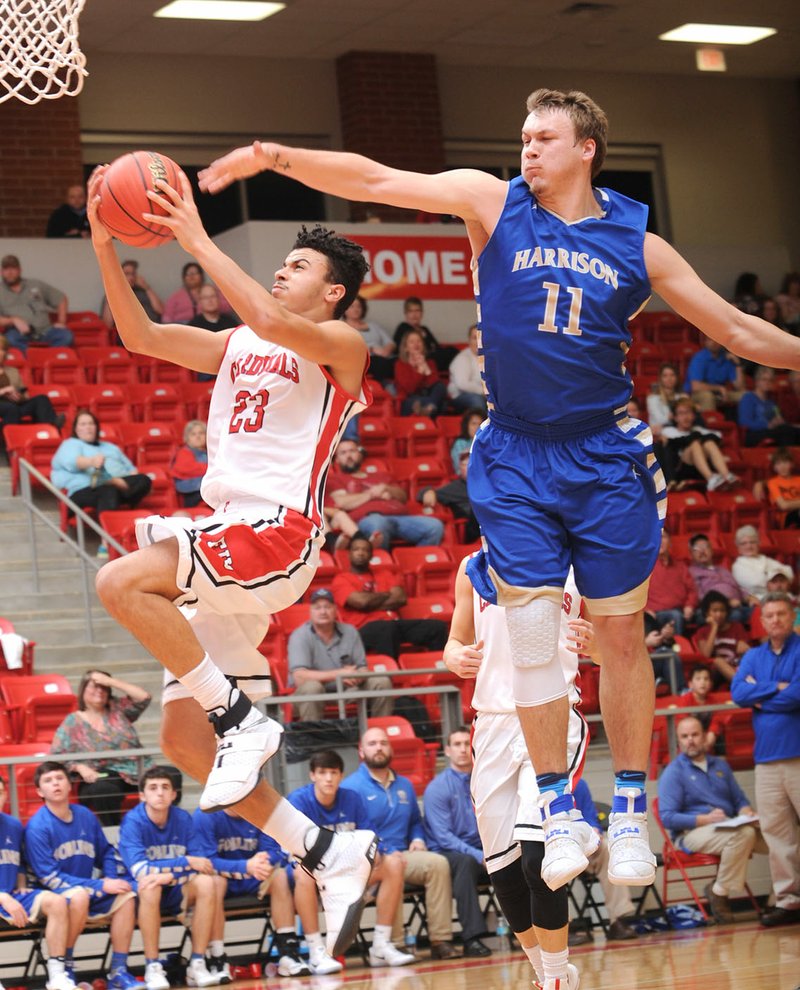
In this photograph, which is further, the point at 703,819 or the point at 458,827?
the point at 703,819

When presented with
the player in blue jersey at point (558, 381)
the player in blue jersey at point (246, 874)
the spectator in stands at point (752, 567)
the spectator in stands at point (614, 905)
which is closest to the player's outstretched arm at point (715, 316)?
the player in blue jersey at point (558, 381)

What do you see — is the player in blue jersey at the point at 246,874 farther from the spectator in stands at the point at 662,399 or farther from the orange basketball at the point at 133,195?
the spectator in stands at the point at 662,399

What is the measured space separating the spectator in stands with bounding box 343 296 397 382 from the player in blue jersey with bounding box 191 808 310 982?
668 centimetres

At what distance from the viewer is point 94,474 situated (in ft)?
42.1

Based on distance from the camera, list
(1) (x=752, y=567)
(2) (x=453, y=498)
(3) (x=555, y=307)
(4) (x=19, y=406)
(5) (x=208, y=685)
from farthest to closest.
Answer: (1) (x=752, y=567) → (2) (x=453, y=498) → (4) (x=19, y=406) → (5) (x=208, y=685) → (3) (x=555, y=307)

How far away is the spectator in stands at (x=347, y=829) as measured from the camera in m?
9.52

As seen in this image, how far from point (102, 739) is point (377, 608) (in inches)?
112

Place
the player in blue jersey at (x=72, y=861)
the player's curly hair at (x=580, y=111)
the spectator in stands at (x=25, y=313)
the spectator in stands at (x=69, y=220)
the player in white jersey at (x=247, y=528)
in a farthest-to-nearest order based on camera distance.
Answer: the spectator in stands at (x=69, y=220), the spectator in stands at (x=25, y=313), the player in blue jersey at (x=72, y=861), the player in white jersey at (x=247, y=528), the player's curly hair at (x=580, y=111)

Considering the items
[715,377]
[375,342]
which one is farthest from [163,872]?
[715,377]

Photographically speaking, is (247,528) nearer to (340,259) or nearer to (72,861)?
(340,259)

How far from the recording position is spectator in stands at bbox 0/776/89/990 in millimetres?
8812

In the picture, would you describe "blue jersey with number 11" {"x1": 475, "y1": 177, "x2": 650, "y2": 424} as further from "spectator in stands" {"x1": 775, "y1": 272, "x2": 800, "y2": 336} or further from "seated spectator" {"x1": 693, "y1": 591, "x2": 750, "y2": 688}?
"spectator in stands" {"x1": 775, "y1": 272, "x2": 800, "y2": 336}

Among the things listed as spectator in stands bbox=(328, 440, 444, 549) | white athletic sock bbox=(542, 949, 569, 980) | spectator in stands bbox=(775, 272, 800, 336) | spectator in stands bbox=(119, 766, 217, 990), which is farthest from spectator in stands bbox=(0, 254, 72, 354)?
white athletic sock bbox=(542, 949, 569, 980)

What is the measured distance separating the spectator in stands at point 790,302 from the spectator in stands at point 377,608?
7734 mm
